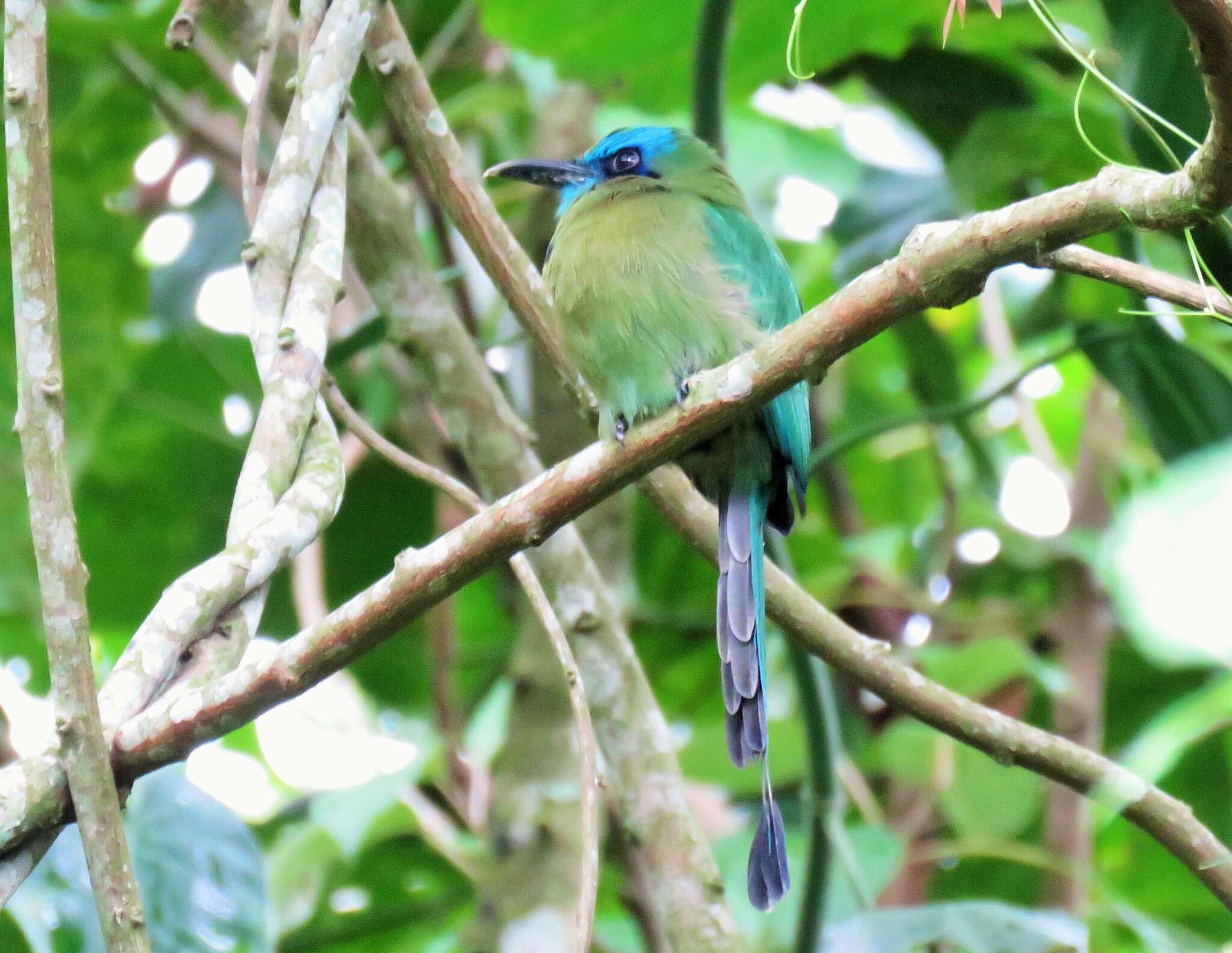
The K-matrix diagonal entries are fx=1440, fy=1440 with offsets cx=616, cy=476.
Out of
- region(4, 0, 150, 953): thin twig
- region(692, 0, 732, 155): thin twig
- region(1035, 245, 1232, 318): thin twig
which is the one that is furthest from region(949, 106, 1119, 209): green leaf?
region(4, 0, 150, 953): thin twig

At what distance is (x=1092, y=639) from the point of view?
3.25 m

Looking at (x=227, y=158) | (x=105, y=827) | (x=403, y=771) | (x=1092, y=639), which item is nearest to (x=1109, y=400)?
(x=1092, y=639)

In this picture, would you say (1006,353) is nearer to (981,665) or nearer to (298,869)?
(981,665)

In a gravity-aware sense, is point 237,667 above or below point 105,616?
below

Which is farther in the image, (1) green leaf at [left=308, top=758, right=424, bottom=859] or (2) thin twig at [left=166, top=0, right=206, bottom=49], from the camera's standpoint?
(1) green leaf at [left=308, top=758, right=424, bottom=859]

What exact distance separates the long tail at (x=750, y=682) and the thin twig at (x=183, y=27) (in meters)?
0.95

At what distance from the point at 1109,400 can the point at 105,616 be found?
243 cm

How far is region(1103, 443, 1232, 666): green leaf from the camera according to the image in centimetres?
61

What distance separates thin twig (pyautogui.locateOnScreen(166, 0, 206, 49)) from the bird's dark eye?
95 centimetres

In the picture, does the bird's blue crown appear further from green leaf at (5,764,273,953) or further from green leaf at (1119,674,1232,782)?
green leaf at (1119,674,1232,782)

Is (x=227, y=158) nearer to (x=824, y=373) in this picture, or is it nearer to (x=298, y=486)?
(x=298, y=486)

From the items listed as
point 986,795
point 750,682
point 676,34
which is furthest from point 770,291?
point 986,795

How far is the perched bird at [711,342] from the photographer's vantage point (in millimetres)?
1913

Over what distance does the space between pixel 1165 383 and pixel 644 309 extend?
0.91 metres
